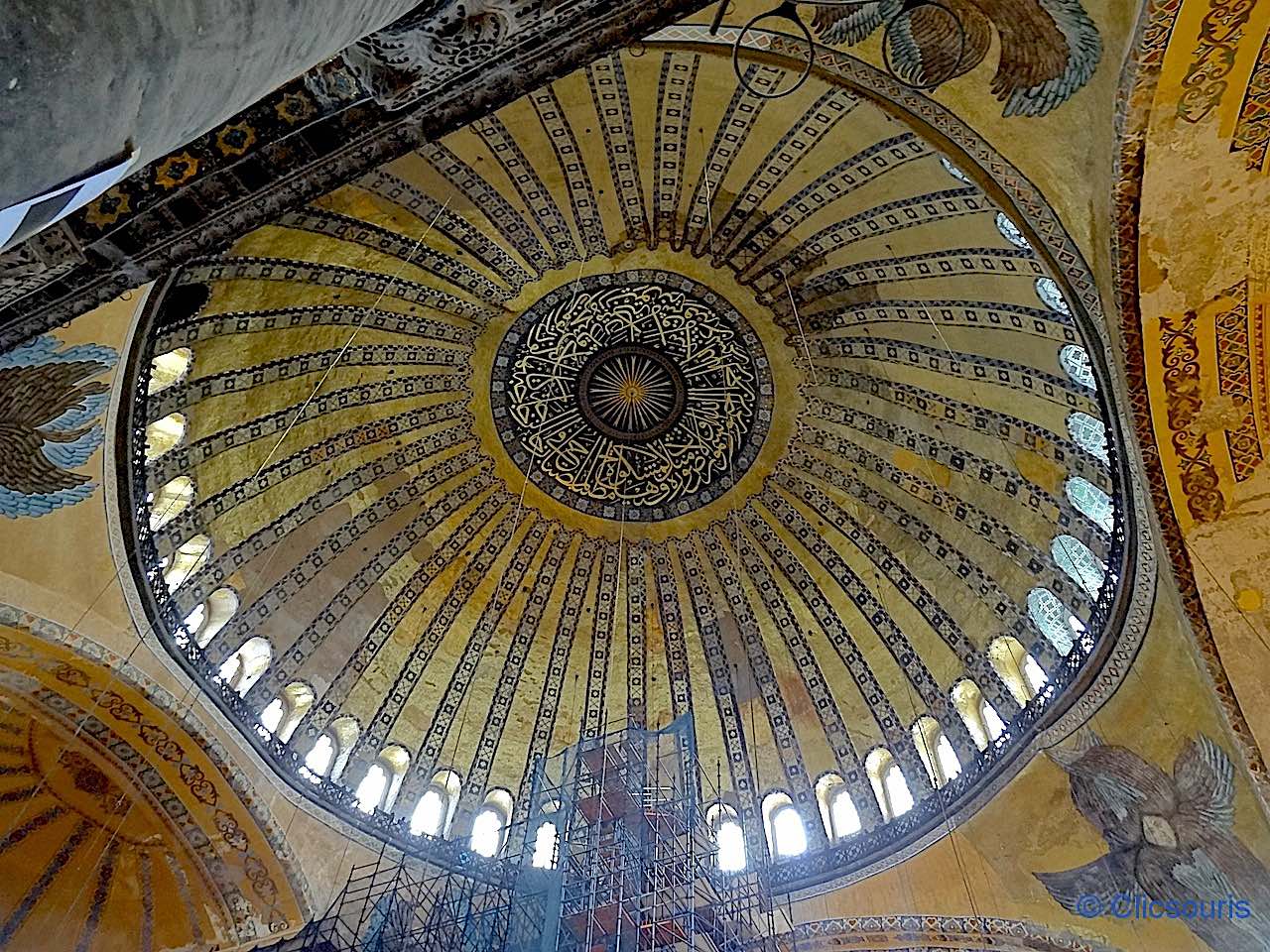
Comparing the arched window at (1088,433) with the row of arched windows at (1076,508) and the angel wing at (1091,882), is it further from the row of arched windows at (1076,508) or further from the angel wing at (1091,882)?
the angel wing at (1091,882)

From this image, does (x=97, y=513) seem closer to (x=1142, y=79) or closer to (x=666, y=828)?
(x=666, y=828)

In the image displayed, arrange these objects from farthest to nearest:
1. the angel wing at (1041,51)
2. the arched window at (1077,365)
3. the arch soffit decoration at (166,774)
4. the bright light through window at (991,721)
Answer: the bright light through window at (991,721), the arch soffit decoration at (166,774), the arched window at (1077,365), the angel wing at (1041,51)

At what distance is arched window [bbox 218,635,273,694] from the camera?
9.92m

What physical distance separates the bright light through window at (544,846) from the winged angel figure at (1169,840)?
5.80 metres

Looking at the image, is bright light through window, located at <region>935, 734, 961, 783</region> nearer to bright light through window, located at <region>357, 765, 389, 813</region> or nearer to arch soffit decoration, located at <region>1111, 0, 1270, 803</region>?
arch soffit decoration, located at <region>1111, 0, 1270, 803</region>

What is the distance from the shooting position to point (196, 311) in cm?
855

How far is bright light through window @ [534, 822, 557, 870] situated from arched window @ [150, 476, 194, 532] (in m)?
5.77

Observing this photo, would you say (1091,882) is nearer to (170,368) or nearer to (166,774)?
(166,774)

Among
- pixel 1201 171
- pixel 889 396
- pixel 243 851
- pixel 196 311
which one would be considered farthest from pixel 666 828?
pixel 1201 171

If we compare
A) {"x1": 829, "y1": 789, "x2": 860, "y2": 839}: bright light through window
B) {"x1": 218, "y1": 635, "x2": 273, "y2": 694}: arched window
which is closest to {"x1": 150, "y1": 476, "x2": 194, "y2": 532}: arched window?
{"x1": 218, "y1": 635, "x2": 273, "y2": 694}: arched window

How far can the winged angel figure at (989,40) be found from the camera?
5.35 metres

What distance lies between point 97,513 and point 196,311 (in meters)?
2.09

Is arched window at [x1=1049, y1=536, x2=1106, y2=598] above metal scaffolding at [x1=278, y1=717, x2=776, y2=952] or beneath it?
above

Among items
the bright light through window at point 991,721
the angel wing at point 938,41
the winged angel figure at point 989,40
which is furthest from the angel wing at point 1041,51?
the bright light through window at point 991,721
